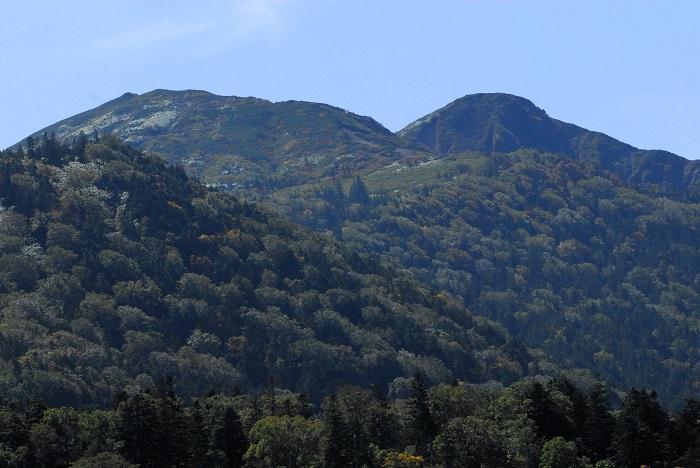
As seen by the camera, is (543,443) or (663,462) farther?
(543,443)

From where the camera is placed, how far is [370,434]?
148875 mm

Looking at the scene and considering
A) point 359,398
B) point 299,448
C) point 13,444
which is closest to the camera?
point 13,444

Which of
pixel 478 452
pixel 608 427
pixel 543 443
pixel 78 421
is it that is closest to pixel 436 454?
pixel 478 452

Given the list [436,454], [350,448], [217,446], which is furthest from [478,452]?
[217,446]

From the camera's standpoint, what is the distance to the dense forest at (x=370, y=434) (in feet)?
448

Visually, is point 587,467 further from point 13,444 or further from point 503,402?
point 13,444

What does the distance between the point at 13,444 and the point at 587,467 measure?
67.0 m

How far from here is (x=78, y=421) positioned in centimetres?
14475

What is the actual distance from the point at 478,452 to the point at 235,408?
36.9 m

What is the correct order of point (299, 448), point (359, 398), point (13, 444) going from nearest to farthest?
point (13, 444) < point (299, 448) < point (359, 398)

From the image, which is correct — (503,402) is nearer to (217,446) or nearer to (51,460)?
(217,446)

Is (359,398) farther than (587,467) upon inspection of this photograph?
Yes

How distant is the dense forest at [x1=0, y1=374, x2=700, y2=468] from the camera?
136 m

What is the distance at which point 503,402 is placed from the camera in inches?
5906
